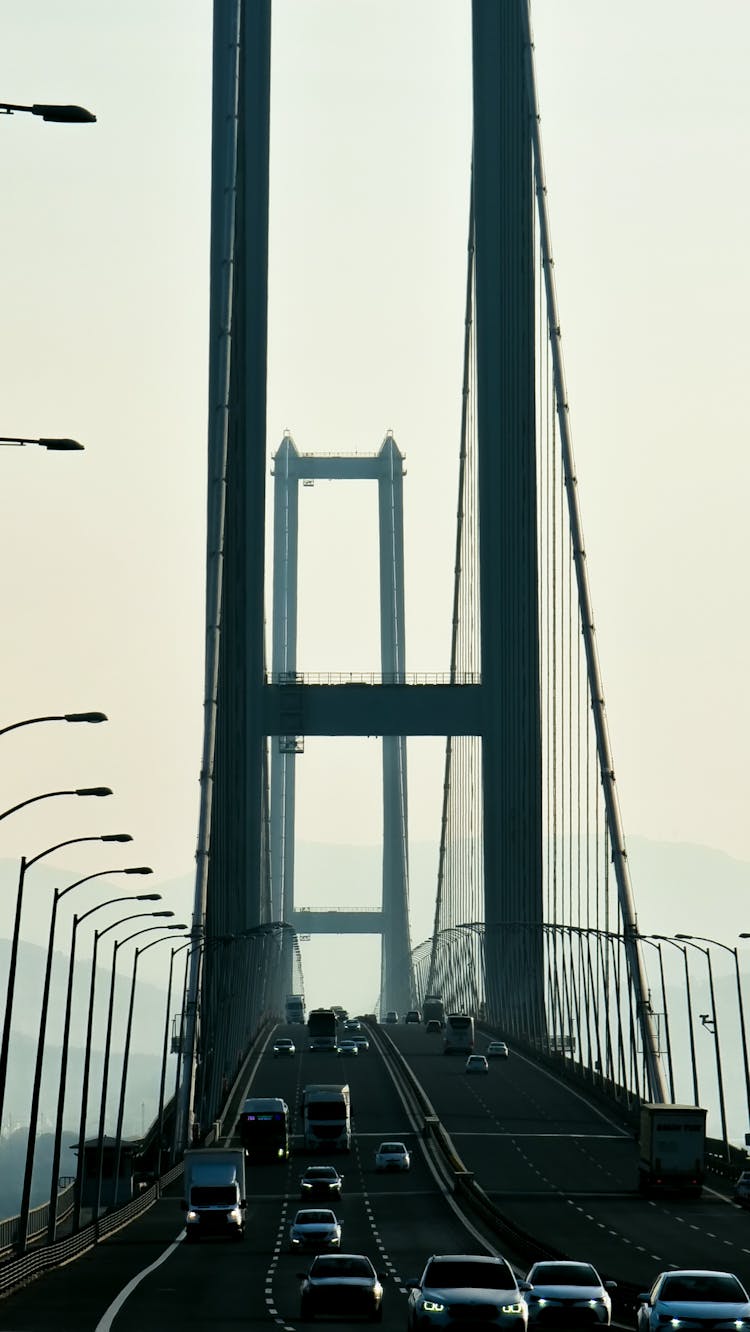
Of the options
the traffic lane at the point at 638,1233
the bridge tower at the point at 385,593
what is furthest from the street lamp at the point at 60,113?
the bridge tower at the point at 385,593

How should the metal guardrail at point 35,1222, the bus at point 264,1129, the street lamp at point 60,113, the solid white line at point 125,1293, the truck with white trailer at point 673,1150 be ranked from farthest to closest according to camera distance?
1. the bus at point 264,1129
2. the metal guardrail at point 35,1222
3. the truck with white trailer at point 673,1150
4. the solid white line at point 125,1293
5. the street lamp at point 60,113

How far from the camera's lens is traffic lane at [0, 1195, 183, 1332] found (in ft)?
113

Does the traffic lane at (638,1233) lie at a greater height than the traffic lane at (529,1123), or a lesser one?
lesser

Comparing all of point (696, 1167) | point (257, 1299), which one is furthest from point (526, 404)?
point (257, 1299)

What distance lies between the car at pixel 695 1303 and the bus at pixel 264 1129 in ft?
155

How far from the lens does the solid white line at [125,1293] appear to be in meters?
33.3

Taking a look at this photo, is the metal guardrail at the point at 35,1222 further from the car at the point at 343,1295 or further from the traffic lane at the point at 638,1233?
the car at the point at 343,1295

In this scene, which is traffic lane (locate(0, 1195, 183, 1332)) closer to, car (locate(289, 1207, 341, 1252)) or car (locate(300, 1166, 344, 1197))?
car (locate(289, 1207, 341, 1252))

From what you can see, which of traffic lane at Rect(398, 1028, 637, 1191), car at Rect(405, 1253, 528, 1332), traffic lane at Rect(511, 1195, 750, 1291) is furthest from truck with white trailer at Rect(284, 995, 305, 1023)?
car at Rect(405, 1253, 528, 1332)

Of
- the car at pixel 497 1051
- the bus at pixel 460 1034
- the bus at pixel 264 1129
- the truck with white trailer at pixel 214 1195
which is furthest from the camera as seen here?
the bus at pixel 460 1034

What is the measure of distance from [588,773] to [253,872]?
40512 millimetres

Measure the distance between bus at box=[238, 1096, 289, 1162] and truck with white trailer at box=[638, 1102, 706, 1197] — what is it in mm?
13567

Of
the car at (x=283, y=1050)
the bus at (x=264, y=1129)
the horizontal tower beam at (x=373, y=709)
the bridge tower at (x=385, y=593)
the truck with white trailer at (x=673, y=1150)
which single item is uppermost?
the bridge tower at (x=385, y=593)

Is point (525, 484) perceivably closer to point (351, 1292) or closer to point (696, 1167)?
point (696, 1167)
